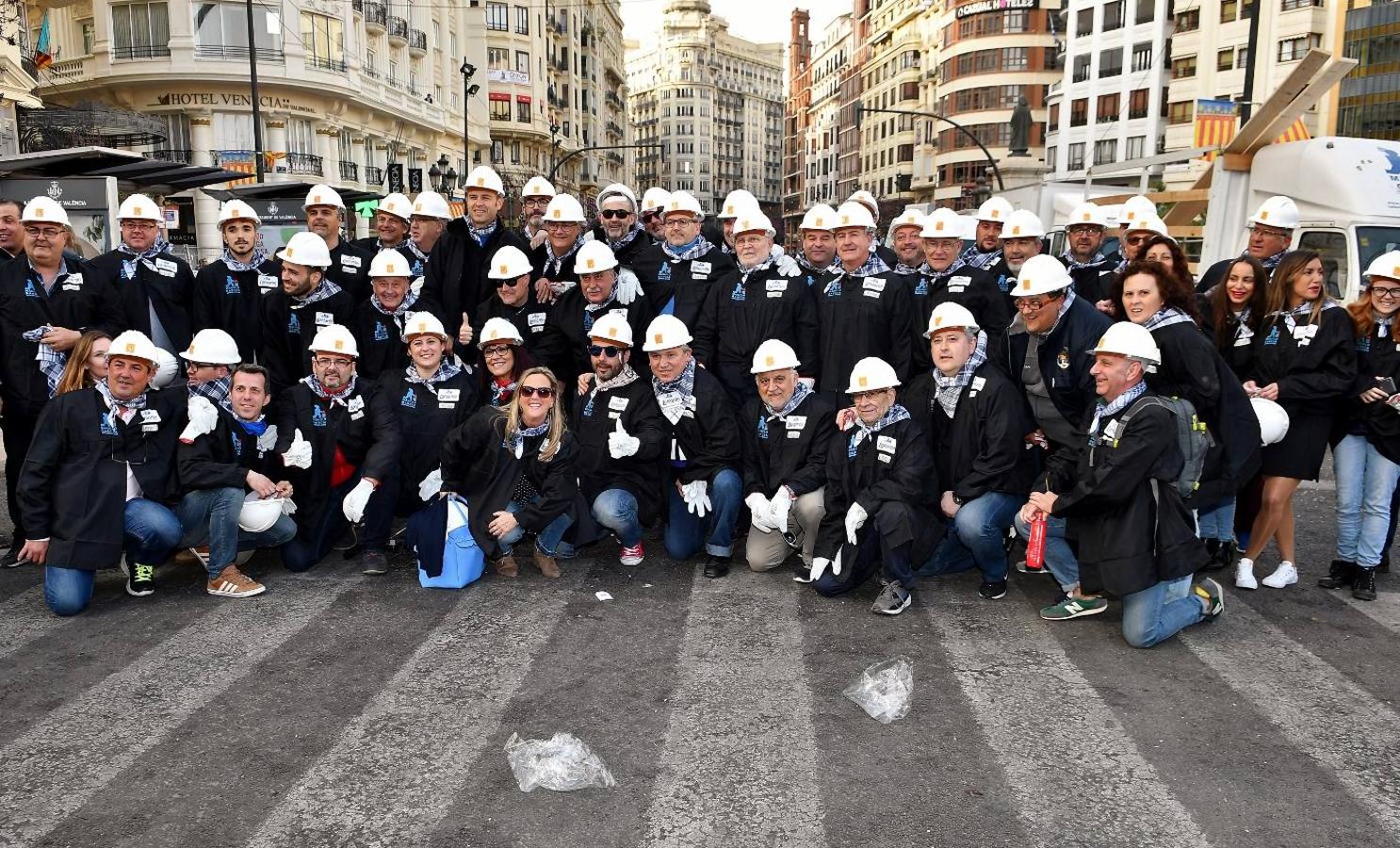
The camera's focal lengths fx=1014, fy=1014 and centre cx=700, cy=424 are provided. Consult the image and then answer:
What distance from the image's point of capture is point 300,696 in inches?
191

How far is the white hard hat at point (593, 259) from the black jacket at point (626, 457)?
3.32ft

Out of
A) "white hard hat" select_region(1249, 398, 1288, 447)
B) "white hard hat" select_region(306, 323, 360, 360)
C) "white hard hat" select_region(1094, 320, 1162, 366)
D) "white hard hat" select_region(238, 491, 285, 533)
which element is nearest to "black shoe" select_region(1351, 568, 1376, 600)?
"white hard hat" select_region(1249, 398, 1288, 447)

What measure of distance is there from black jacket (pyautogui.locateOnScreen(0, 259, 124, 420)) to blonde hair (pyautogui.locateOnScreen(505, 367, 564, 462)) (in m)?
3.30

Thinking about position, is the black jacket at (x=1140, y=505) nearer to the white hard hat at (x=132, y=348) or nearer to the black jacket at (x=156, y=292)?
the white hard hat at (x=132, y=348)

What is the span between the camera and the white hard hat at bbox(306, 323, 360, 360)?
6812 mm

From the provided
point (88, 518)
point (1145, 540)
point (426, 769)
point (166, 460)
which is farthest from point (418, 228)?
point (1145, 540)

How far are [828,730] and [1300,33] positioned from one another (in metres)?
53.6

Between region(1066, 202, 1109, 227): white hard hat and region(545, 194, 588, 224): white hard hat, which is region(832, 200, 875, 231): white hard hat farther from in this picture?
region(1066, 202, 1109, 227): white hard hat

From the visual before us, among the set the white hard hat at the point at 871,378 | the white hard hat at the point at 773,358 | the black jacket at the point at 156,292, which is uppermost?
the black jacket at the point at 156,292

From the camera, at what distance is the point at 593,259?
25.1ft

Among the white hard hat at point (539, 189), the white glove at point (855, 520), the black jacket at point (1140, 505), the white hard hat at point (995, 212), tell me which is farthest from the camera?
the white hard hat at point (995, 212)

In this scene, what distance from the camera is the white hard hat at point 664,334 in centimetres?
691

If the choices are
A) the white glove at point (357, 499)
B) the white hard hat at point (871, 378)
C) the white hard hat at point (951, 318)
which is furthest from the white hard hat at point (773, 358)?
the white glove at point (357, 499)

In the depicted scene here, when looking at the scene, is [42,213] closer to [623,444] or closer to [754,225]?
[623,444]
